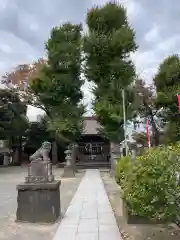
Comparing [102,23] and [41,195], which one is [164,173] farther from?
[102,23]

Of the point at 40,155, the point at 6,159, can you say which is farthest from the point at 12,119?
the point at 40,155

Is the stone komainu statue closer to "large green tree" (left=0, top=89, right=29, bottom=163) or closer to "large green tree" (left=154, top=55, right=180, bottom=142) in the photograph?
"large green tree" (left=0, top=89, right=29, bottom=163)

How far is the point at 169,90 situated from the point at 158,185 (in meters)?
27.0

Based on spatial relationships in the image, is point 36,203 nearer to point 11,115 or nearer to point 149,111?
point 11,115

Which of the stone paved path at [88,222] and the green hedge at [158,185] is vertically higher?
the green hedge at [158,185]

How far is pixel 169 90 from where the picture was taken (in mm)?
30297

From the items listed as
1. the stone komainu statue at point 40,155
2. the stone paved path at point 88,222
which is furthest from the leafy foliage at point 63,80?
the stone komainu statue at point 40,155

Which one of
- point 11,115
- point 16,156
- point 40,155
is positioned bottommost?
point 16,156

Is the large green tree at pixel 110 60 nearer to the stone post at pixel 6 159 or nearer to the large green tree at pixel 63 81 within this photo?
the large green tree at pixel 63 81

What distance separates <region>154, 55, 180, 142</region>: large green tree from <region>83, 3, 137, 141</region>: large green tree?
5194 millimetres

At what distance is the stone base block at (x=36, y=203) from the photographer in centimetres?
729

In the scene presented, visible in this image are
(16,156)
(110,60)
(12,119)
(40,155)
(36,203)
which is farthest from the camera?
(16,156)

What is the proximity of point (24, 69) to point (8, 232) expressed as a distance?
100 feet

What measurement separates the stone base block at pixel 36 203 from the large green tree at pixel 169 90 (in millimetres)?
23121
